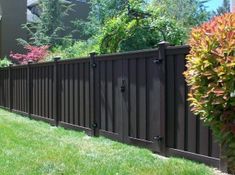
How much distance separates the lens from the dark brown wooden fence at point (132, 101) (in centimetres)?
698

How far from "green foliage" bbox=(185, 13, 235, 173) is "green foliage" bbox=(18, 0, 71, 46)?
2868cm

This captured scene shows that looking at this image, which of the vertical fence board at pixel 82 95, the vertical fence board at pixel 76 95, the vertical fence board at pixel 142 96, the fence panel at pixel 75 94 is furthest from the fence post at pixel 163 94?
the vertical fence board at pixel 76 95

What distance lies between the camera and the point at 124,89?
865cm

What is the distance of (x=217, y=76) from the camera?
4258 millimetres

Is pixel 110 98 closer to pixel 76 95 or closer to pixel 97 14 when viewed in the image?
pixel 76 95

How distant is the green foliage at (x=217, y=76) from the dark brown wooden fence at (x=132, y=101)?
2034 millimetres

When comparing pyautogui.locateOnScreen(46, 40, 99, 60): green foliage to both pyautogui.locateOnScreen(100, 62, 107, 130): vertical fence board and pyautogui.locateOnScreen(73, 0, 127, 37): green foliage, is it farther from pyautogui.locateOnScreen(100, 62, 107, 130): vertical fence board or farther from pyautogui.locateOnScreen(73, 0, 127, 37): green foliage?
pyautogui.locateOnScreen(73, 0, 127, 37): green foliage

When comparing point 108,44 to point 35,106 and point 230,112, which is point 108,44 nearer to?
point 35,106

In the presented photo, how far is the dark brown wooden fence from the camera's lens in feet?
22.9

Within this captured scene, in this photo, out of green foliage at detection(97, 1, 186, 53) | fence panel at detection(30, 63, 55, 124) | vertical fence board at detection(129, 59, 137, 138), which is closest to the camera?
vertical fence board at detection(129, 59, 137, 138)

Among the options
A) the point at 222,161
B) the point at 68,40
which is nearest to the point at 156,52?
the point at 222,161

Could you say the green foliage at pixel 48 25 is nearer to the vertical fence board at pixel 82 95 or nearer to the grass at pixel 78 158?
the vertical fence board at pixel 82 95

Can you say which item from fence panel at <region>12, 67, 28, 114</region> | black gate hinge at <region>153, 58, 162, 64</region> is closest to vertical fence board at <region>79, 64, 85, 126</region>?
black gate hinge at <region>153, 58, 162, 64</region>

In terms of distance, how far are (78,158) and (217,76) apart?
3.51 meters
